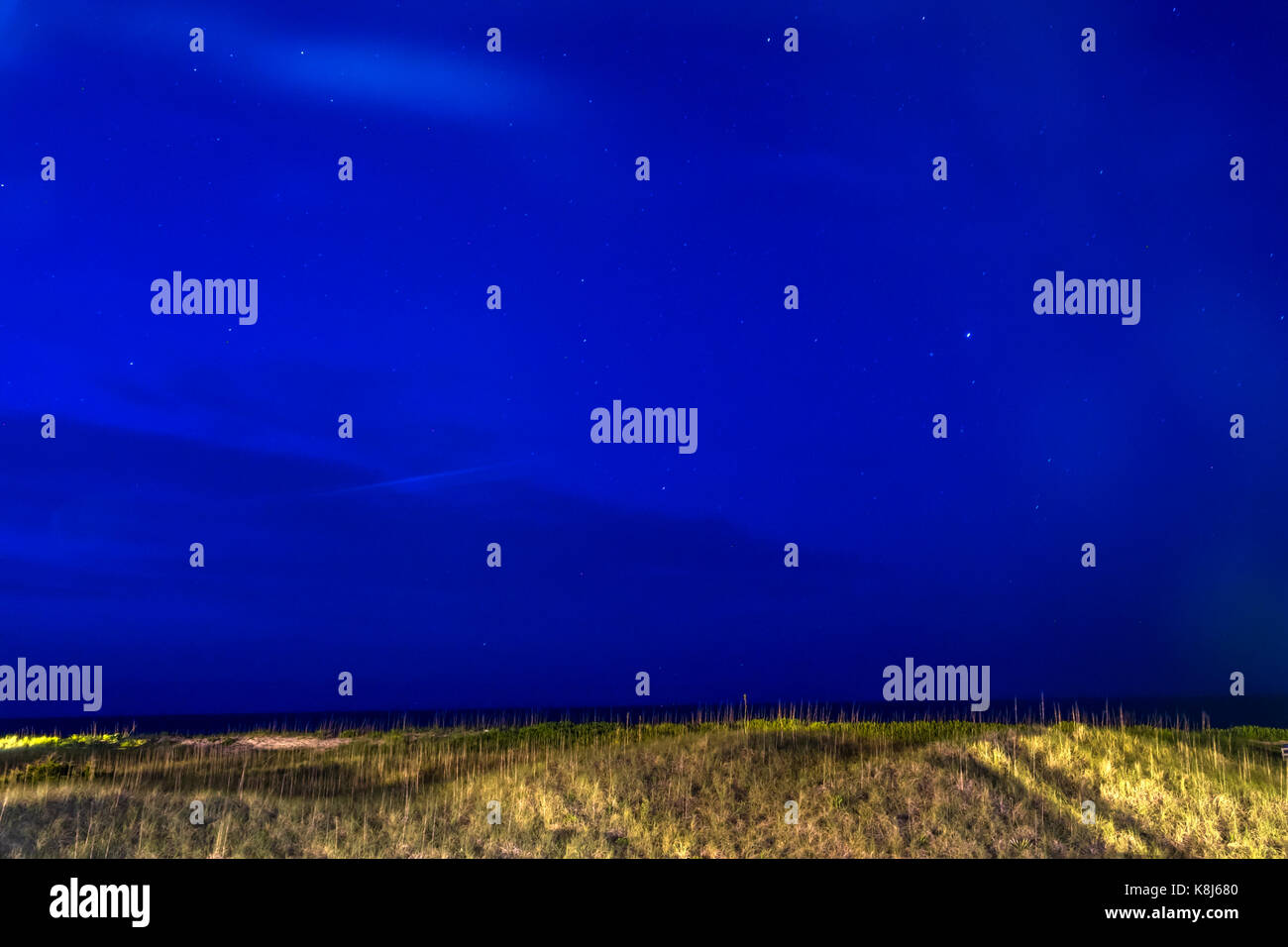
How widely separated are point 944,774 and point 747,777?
3983mm

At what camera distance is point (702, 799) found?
1716 cm

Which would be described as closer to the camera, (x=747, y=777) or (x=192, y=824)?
(x=192, y=824)

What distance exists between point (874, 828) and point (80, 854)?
13475 millimetres

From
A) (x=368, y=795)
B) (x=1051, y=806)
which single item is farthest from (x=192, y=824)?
(x=1051, y=806)

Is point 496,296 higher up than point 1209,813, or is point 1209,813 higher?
point 496,296

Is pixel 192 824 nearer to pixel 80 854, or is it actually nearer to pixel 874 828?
pixel 80 854

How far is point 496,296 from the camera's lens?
21.5 m

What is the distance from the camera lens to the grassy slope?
15172 millimetres

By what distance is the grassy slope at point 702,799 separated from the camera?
15.2 m

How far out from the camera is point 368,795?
18.4 meters

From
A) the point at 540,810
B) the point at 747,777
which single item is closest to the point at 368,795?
the point at 540,810

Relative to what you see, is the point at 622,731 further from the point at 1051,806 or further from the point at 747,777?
the point at 1051,806
